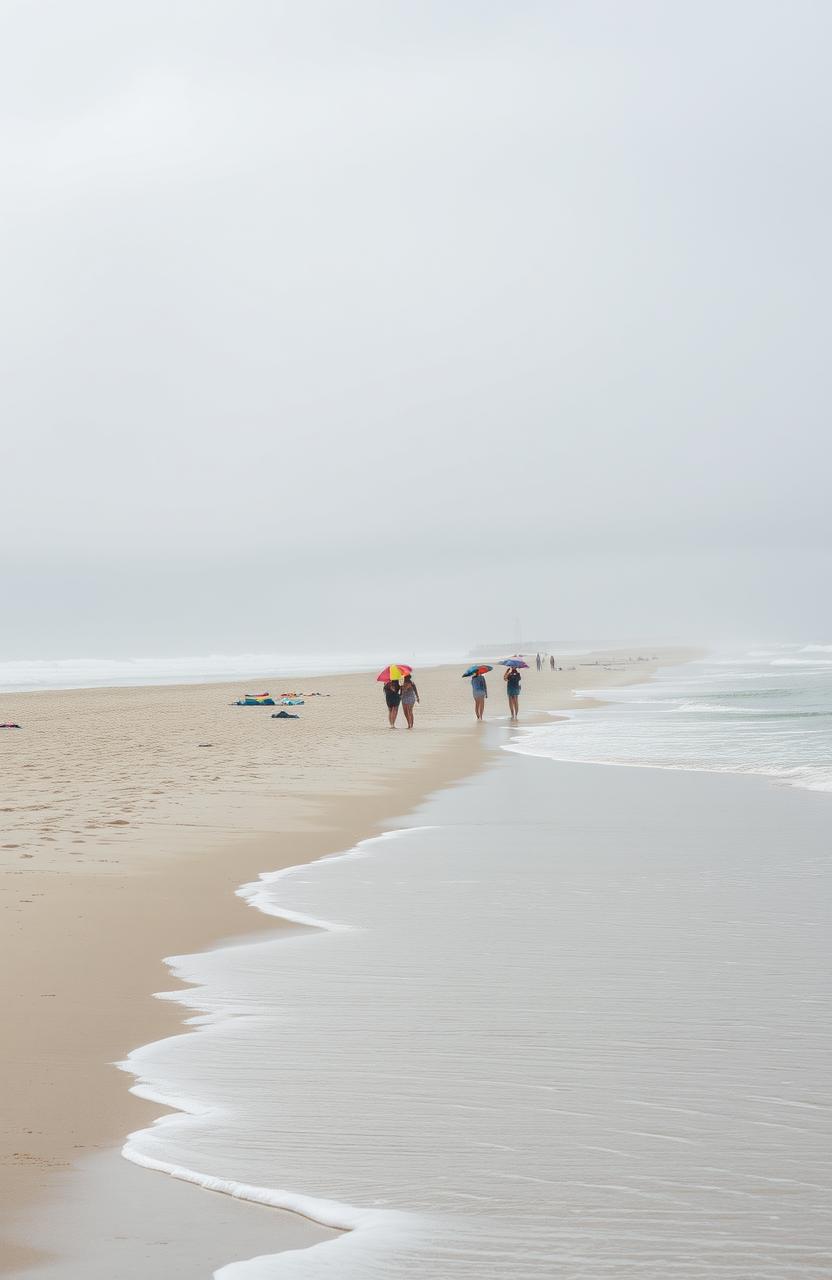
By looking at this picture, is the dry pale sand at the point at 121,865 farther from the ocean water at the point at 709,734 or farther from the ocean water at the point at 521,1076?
the ocean water at the point at 709,734

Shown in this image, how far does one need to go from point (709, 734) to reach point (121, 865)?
62.4 ft

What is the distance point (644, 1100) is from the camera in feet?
16.9

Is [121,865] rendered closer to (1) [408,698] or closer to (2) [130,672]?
(1) [408,698]

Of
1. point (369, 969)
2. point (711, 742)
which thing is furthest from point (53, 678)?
point (369, 969)

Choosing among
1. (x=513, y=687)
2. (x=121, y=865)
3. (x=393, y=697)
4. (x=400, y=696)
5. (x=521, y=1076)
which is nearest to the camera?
(x=521, y=1076)

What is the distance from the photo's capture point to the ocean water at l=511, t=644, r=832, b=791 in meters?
21.1

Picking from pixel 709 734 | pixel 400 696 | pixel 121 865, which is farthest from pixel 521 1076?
pixel 400 696

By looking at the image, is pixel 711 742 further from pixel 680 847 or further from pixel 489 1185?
pixel 489 1185

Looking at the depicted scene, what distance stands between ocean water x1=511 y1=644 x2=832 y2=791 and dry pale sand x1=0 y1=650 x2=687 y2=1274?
2573mm

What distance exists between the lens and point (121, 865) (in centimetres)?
1120

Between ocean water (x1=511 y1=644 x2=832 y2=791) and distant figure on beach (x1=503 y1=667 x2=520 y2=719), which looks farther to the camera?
distant figure on beach (x1=503 y1=667 x2=520 y2=719)

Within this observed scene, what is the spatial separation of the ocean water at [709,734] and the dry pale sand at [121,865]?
2.57m

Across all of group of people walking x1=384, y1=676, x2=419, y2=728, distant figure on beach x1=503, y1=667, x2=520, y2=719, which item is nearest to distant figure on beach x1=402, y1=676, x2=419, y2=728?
group of people walking x1=384, y1=676, x2=419, y2=728

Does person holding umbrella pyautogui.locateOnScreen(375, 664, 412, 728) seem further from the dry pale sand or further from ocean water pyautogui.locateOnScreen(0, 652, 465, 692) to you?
ocean water pyautogui.locateOnScreen(0, 652, 465, 692)
